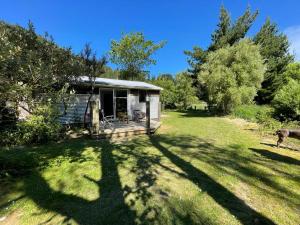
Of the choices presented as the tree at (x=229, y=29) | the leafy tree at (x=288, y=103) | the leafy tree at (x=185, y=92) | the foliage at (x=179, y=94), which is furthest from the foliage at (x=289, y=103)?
the foliage at (x=179, y=94)

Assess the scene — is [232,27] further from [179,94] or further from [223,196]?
[223,196]

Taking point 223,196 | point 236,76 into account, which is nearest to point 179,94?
point 236,76

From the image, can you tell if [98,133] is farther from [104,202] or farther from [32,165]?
[104,202]

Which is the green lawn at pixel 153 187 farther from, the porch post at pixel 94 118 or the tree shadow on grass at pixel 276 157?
the porch post at pixel 94 118

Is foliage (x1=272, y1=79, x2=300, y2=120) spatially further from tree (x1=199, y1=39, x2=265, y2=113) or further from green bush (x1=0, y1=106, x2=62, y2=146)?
green bush (x1=0, y1=106, x2=62, y2=146)

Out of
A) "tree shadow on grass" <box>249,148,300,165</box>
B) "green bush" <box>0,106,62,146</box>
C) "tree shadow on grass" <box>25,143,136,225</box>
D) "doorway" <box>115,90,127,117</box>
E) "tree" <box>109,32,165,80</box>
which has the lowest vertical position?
"tree shadow on grass" <box>25,143,136,225</box>

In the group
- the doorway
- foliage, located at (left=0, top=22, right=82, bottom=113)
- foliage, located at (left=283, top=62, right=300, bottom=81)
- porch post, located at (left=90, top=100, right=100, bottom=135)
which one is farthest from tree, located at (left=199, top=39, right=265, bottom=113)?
foliage, located at (left=0, top=22, right=82, bottom=113)

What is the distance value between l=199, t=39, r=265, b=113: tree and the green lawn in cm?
1198

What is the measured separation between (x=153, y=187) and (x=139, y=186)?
0.32 metres

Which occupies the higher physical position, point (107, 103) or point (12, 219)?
point (107, 103)

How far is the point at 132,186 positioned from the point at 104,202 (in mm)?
807

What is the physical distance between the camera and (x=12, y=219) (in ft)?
10.8

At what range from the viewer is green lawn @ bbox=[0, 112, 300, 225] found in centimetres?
332

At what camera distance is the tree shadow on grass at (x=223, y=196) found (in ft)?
10.7
